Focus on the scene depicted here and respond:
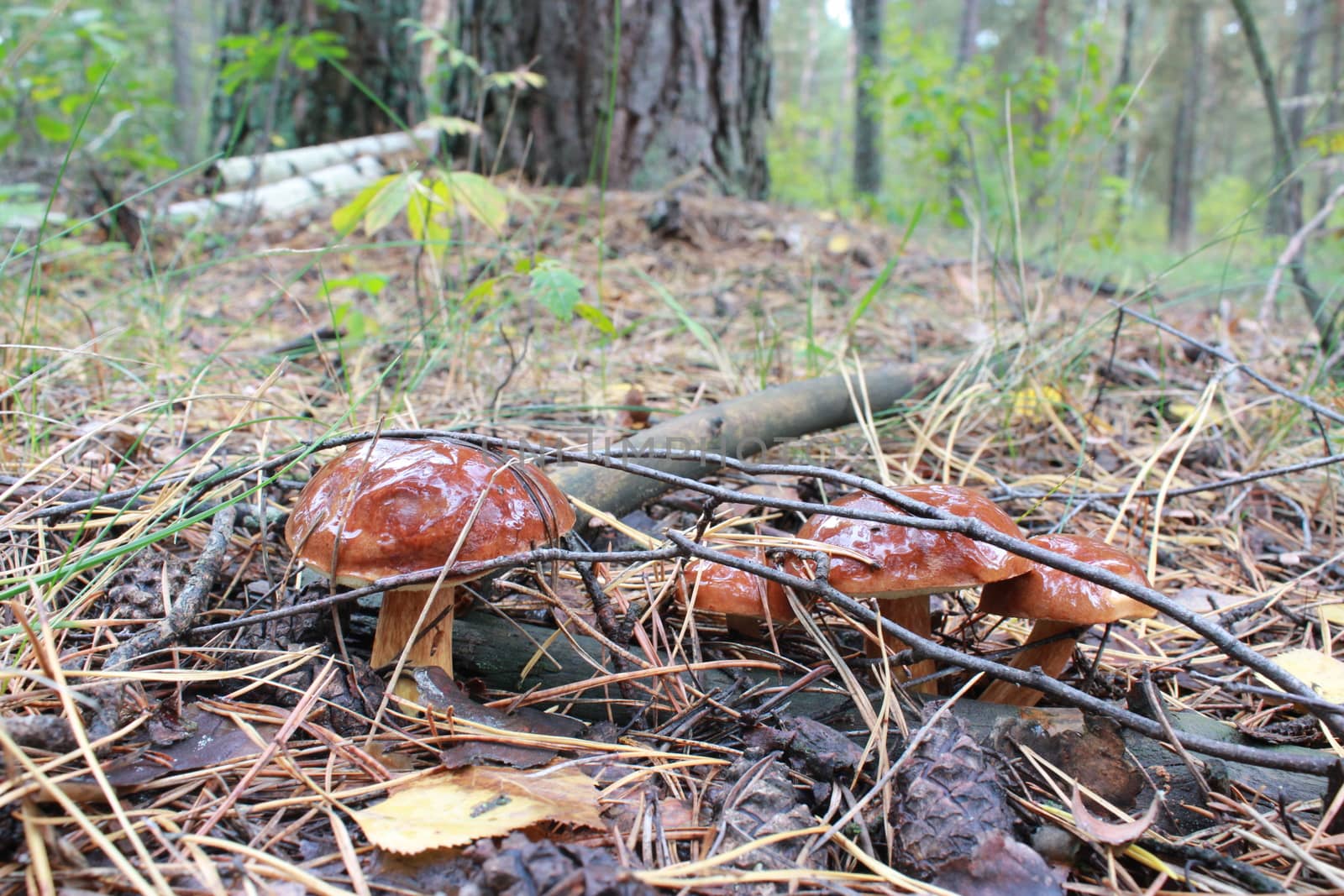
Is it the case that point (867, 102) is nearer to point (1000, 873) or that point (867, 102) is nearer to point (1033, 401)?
point (1033, 401)

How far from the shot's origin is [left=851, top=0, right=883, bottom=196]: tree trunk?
8.16 m

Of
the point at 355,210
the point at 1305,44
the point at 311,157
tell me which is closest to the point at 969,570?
the point at 355,210

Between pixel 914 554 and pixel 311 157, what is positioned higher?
pixel 311 157

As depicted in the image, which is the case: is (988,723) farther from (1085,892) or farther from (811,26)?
(811,26)

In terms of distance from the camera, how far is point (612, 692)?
149 cm

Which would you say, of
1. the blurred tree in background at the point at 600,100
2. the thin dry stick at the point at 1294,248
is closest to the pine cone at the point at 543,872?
the blurred tree in background at the point at 600,100

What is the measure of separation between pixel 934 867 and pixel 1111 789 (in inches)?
16.3

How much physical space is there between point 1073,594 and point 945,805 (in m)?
0.46

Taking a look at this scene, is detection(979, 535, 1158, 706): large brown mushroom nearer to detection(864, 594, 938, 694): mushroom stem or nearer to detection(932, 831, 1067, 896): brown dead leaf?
detection(864, 594, 938, 694): mushroom stem

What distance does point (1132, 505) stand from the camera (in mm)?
2326

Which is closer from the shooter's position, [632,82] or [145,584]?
[145,584]

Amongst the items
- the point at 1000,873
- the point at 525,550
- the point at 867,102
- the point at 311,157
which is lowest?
the point at 1000,873

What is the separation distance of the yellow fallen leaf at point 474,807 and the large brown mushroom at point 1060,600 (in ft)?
2.74

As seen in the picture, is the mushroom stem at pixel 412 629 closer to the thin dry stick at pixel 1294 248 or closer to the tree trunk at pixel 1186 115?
the thin dry stick at pixel 1294 248
